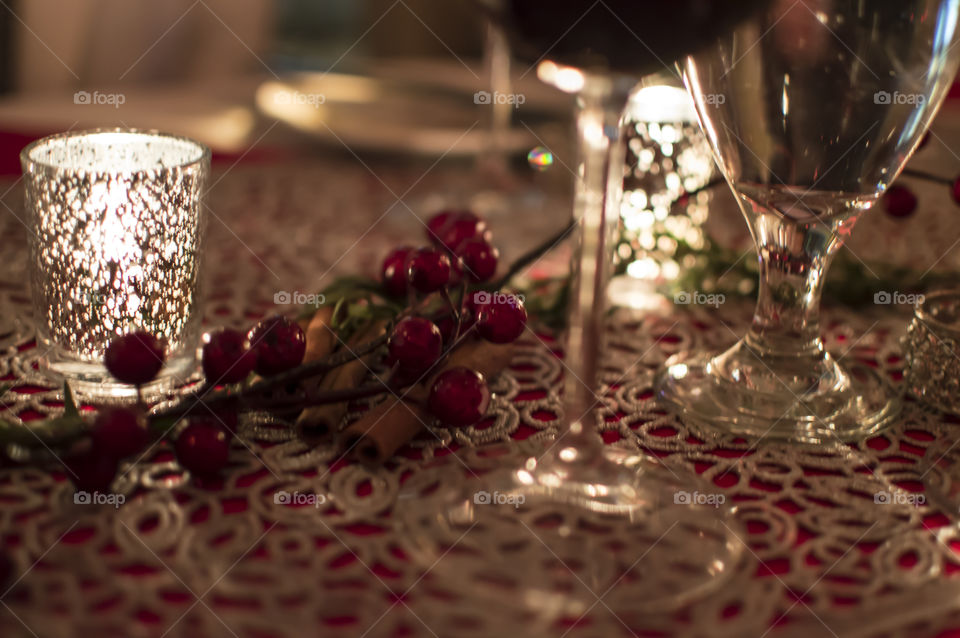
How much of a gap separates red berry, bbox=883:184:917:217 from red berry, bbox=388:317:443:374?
360 mm

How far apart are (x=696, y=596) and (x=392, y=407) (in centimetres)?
17

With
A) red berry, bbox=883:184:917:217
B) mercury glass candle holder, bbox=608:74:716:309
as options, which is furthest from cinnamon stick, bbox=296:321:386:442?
red berry, bbox=883:184:917:217

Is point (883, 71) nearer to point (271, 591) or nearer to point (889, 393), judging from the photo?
point (889, 393)

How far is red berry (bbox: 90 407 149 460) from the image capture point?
0.36 meters

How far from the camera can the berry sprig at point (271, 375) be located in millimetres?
370

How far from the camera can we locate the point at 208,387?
441mm

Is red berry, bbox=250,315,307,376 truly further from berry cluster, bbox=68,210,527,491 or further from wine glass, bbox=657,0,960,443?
wine glass, bbox=657,0,960,443

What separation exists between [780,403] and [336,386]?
227mm

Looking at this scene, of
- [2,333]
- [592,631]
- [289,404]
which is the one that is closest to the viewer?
[592,631]

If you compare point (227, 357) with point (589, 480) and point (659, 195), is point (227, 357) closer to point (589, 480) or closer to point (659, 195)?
point (589, 480)

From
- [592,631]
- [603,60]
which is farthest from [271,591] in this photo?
[603,60]

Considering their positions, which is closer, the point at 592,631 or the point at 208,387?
the point at 592,631

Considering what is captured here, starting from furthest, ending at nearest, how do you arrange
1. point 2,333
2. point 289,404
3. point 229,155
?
point 229,155
point 2,333
point 289,404

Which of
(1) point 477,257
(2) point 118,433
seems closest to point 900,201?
(1) point 477,257
